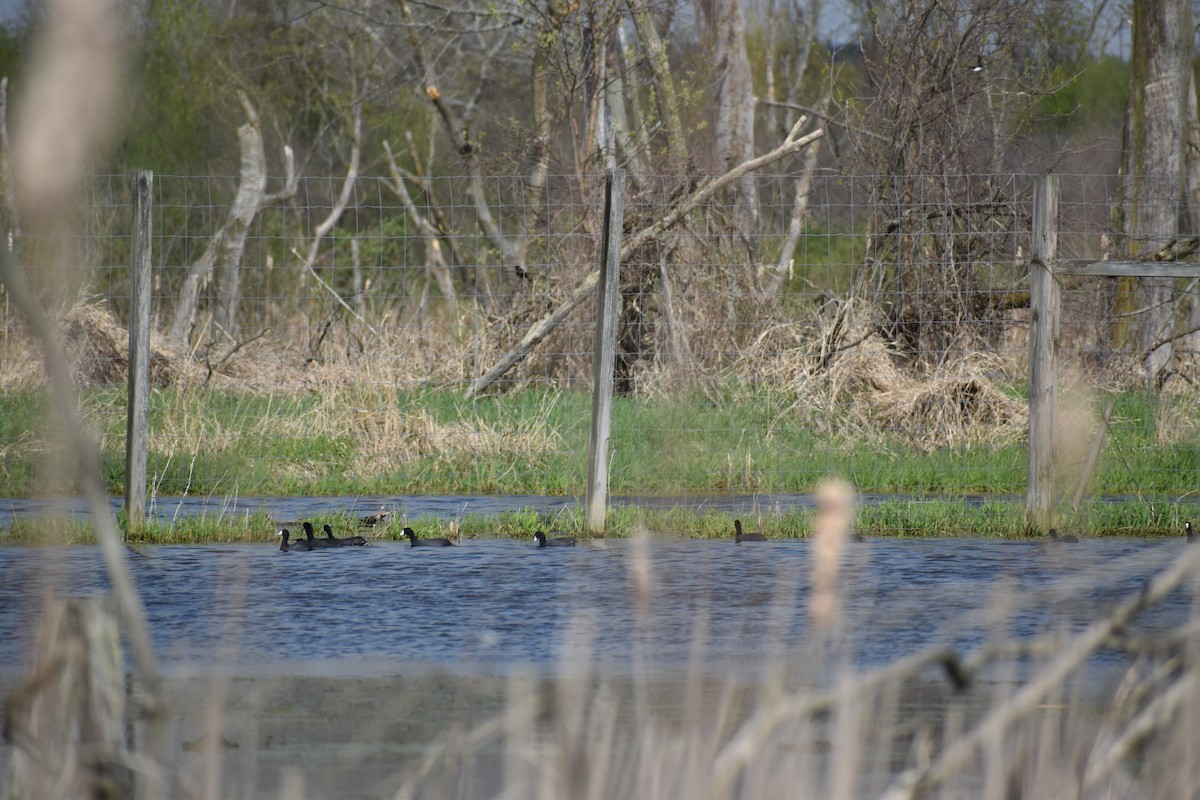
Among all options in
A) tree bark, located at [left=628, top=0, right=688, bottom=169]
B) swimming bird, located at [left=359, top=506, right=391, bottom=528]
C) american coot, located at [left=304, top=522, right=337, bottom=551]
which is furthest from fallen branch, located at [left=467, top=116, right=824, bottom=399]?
tree bark, located at [left=628, top=0, right=688, bottom=169]

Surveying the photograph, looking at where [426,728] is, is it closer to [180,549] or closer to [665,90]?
[180,549]

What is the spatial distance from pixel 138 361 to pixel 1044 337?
5.51m

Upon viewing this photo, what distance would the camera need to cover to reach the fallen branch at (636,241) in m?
12.7

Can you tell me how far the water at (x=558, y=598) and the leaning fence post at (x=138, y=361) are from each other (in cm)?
43

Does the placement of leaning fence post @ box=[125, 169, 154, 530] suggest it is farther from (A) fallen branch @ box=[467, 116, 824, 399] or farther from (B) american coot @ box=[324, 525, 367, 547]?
(A) fallen branch @ box=[467, 116, 824, 399]

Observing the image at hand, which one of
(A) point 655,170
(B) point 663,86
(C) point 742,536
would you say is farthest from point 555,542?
(B) point 663,86

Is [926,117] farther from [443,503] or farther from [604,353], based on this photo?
[604,353]

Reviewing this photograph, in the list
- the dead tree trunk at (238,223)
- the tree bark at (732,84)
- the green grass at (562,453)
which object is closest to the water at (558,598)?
the green grass at (562,453)

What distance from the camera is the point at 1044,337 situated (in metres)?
9.02

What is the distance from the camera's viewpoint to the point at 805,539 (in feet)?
30.4

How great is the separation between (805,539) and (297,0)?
27.2 meters

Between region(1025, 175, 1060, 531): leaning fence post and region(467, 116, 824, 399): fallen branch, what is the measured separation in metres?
3.36

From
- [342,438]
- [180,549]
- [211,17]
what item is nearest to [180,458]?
[342,438]

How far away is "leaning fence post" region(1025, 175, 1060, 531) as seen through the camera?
899 cm
